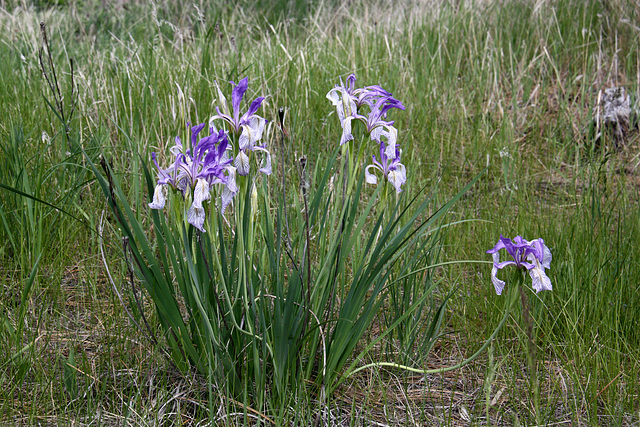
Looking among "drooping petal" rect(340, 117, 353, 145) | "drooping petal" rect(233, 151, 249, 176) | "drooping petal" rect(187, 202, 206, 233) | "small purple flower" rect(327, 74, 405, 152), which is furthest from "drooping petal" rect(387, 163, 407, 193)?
"drooping petal" rect(187, 202, 206, 233)

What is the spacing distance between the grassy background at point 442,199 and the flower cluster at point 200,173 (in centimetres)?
20

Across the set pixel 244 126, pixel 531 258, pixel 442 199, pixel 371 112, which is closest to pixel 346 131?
pixel 371 112

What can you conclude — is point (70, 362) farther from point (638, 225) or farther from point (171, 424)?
point (638, 225)

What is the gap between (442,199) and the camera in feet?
8.70

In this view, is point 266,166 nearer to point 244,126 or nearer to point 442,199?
point 244,126

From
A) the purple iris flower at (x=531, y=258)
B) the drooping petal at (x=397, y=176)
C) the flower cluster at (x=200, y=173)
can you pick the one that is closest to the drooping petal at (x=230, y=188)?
the flower cluster at (x=200, y=173)

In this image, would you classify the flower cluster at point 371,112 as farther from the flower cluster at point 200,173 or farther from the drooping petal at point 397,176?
the flower cluster at point 200,173

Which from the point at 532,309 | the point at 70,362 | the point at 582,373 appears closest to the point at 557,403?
the point at 582,373

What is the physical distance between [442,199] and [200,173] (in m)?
1.72

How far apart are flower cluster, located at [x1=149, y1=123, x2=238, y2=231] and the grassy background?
0.66ft

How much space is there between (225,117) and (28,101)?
7.27 ft

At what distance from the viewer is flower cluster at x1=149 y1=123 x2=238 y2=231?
45.3 inches

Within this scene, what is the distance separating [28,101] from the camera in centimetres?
292

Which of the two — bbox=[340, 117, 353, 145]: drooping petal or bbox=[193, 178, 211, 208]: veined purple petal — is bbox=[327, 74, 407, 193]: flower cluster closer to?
bbox=[340, 117, 353, 145]: drooping petal
